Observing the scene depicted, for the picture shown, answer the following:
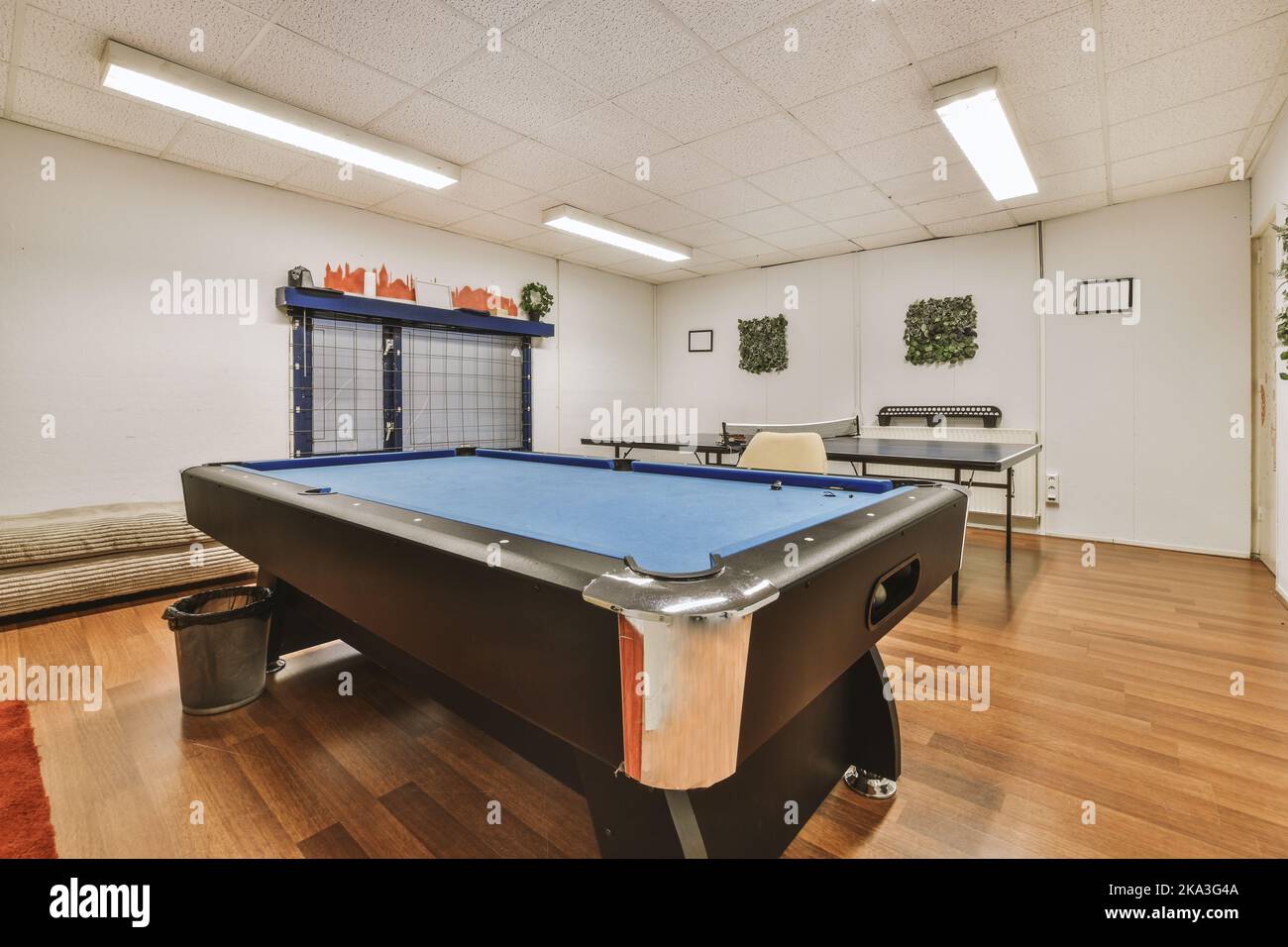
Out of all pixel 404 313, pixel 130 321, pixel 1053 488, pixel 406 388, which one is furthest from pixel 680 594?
pixel 1053 488

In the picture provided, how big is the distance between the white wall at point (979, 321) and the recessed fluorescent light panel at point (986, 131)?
1.06m

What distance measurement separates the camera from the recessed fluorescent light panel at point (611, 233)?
5012 mm

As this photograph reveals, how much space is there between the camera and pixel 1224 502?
4.50 meters

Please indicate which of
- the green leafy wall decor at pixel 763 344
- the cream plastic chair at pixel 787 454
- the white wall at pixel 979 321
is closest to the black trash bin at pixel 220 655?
the cream plastic chair at pixel 787 454

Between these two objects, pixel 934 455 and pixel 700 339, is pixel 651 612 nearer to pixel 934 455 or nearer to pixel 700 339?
pixel 934 455

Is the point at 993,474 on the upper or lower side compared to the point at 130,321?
lower

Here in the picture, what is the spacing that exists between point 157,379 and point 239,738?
3225mm

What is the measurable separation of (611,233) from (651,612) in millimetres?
5367

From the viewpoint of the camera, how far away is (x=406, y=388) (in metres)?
5.45

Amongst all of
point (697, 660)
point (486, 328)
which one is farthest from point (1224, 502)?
point (486, 328)

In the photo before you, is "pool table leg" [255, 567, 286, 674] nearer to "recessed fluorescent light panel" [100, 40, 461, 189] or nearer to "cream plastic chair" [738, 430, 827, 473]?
"cream plastic chair" [738, 430, 827, 473]

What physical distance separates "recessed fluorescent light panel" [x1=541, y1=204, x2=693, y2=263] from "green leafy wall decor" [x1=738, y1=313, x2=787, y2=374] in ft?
3.99

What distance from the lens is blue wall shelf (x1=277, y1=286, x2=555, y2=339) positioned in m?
4.53

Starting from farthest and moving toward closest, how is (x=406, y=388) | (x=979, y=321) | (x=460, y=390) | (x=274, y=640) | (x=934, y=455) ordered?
(x=460, y=390)
(x=979, y=321)
(x=406, y=388)
(x=934, y=455)
(x=274, y=640)
